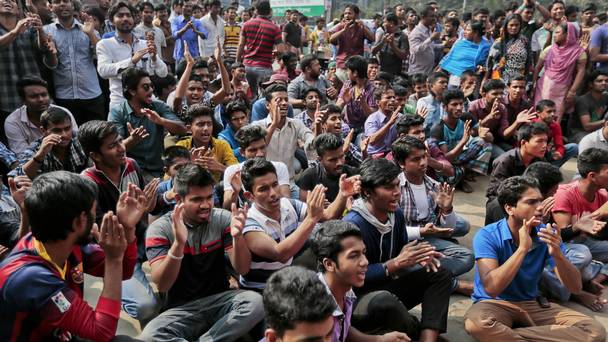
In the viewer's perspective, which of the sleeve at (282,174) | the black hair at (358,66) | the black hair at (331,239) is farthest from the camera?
the black hair at (358,66)

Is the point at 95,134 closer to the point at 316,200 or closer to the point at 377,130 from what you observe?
the point at 316,200

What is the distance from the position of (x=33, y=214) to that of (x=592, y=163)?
3.72 meters

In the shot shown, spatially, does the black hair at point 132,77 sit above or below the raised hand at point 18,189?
above

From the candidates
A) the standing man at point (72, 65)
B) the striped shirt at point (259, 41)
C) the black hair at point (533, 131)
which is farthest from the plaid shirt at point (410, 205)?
the striped shirt at point (259, 41)

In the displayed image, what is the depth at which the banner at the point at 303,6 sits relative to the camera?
1595 cm

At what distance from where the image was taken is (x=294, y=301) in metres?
1.90

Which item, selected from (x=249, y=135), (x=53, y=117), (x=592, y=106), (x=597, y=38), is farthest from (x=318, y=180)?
(x=597, y=38)

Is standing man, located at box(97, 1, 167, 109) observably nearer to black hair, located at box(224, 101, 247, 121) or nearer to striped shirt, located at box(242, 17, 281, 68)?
black hair, located at box(224, 101, 247, 121)

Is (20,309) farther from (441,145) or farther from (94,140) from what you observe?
(441,145)

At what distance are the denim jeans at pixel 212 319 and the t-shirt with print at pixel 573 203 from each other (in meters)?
2.41

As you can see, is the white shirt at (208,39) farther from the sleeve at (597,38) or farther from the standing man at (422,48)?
the sleeve at (597,38)

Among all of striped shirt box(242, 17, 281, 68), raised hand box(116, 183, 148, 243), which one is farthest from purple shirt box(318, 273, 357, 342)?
striped shirt box(242, 17, 281, 68)

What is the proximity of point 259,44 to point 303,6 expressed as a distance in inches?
357

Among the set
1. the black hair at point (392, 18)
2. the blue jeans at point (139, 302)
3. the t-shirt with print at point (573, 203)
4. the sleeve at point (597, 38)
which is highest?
the black hair at point (392, 18)
